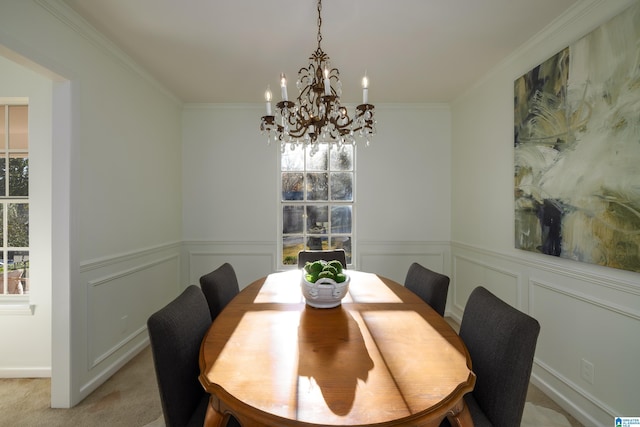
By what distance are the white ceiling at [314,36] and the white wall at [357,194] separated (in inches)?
24.8

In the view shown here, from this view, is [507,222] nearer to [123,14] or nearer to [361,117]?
[361,117]

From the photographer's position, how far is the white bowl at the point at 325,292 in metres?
1.63

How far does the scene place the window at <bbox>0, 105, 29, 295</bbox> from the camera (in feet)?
7.77

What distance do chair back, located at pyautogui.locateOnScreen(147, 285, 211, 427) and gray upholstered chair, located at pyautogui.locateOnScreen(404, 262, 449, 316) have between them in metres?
1.32

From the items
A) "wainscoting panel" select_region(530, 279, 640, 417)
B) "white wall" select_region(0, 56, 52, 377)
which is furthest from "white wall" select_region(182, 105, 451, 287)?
"wainscoting panel" select_region(530, 279, 640, 417)

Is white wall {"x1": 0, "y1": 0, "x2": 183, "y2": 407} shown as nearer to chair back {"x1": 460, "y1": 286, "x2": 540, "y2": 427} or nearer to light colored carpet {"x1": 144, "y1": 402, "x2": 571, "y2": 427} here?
light colored carpet {"x1": 144, "y1": 402, "x2": 571, "y2": 427}

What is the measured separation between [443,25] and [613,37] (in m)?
0.93

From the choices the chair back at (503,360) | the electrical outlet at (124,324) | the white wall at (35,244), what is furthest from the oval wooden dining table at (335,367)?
the white wall at (35,244)

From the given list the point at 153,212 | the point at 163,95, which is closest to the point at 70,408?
the point at 153,212

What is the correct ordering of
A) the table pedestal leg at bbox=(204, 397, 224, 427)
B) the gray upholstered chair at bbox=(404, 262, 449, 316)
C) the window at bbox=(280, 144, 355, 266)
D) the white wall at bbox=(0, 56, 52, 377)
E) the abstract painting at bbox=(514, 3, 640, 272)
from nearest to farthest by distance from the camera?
the table pedestal leg at bbox=(204, 397, 224, 427) → the abstract painting at bbox=(514, 3, 640, 272) → the gray upholstered chair at bbox=(404, 262, 449, 316) → the white wall at bbox=(0, 56, 52, 377) → the window at bbox=(280, 144, 355, 266)

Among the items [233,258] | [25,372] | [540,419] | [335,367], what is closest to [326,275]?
[335,367]

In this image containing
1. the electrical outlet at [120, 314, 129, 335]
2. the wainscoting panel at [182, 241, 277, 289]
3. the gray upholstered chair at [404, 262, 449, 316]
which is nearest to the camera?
the gray upholstered chair at [404, 262, 449, 316]

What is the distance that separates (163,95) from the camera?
317cm

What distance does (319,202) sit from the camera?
374 centimetres
